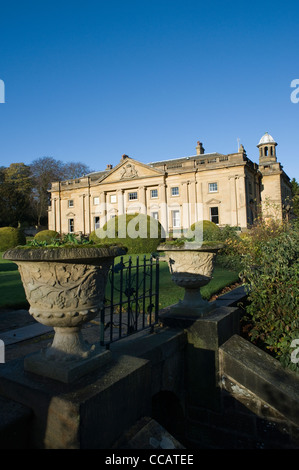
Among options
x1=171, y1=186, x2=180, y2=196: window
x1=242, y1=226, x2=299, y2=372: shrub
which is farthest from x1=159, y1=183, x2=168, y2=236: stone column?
x1=242, y1=226, x2=299, y2=372: shrub

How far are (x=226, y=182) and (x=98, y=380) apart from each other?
34.2 meters

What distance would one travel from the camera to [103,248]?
7.94 ft

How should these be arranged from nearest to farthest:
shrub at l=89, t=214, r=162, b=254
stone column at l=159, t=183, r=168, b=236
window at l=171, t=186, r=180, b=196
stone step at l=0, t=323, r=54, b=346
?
stone step at l=0, t=323, r=54, b=346 < shrub at l=89, t=214, r=162, b=254 < window at l=171, t=186, r=180, b=196 < stone column at l=159, t=183, r=168, b=236

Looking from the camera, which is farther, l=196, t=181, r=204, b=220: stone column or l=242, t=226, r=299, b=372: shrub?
l=196, t=181, r=204, b=220: stone column

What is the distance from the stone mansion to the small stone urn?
3204 centimetres

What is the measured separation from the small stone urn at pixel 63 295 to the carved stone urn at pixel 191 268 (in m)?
1.85

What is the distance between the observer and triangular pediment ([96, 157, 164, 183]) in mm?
38278

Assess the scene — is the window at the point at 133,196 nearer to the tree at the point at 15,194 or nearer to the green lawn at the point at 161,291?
the tree at the point at 15,194

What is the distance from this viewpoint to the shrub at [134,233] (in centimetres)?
2344

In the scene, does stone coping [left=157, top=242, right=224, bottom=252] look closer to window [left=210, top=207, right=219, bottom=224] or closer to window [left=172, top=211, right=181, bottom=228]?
window [left=210, top=207, right=219, bottom=224]

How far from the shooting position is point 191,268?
426 cm

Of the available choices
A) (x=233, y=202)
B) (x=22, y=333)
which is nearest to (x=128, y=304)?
(x=22, y=333)

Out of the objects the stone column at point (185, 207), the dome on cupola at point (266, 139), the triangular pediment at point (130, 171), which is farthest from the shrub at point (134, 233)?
the dome on cupola at point (266, 139)
